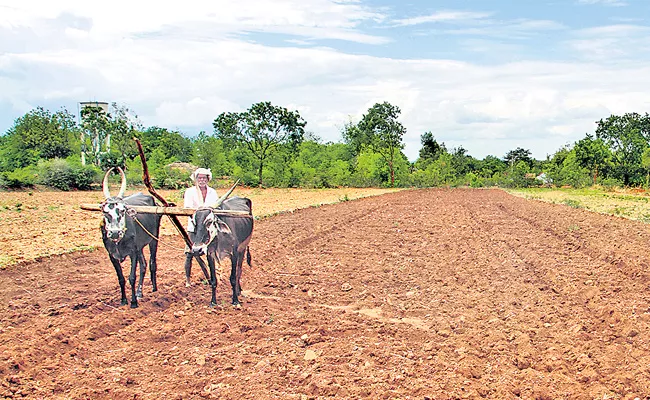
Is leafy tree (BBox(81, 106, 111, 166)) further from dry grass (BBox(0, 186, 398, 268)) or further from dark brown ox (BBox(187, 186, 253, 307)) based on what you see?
dark brown ox (BBox(187, 186, 253, 307))

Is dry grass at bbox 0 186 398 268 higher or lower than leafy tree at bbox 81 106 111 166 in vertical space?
lower

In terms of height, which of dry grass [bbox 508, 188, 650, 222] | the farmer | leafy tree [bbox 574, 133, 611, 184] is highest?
leafy tree [bbox 574, 133, 611, 184]

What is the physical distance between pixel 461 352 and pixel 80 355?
15.8 feet

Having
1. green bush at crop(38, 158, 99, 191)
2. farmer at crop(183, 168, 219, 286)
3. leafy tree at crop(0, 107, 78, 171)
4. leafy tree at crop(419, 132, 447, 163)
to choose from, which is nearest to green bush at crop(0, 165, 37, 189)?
green bush at crop(38, 158, 99, 191)

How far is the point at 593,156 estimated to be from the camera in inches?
2739

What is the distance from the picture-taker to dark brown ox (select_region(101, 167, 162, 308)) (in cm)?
875

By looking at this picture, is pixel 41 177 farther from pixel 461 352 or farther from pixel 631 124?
pixel 631 124

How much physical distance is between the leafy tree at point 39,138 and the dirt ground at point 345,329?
51.7m

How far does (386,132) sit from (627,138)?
30660mm

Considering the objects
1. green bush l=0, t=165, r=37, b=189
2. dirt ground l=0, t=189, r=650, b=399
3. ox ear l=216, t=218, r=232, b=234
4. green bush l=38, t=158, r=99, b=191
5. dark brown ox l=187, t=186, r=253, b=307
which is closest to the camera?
dirt ground l=0, t=189, r=650, b=399

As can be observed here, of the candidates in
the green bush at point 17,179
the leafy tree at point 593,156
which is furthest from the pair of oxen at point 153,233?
the leafy tree at point 593,156

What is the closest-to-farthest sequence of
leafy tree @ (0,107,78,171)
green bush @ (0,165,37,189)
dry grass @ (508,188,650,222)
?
dry grass @ (508,188,650,222)
green bush @ (0,165,37,189)
leafy tree @ (0,107,78,171)

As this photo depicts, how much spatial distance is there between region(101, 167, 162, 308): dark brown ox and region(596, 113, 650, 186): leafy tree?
70.1m

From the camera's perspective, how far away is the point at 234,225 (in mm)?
9469
